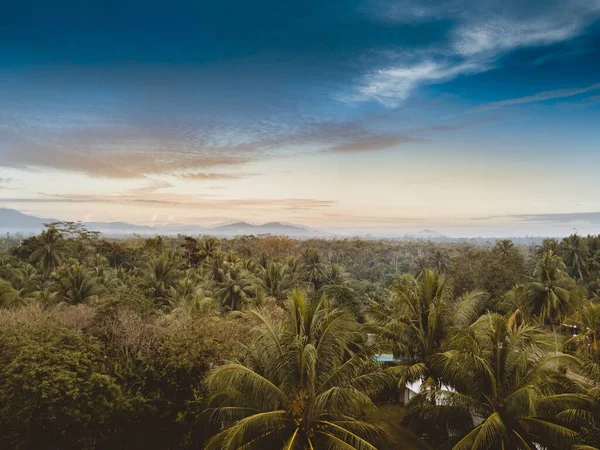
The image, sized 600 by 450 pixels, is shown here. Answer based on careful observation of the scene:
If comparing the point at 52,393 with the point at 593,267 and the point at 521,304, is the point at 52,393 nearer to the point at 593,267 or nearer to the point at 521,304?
the point at 521,304

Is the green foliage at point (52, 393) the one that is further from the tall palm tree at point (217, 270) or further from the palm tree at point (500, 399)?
the tall palm tree at point (217, 270)

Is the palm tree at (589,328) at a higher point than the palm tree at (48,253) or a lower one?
lower

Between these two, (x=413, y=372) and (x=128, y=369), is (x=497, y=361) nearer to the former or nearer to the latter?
(x=413, y=372)

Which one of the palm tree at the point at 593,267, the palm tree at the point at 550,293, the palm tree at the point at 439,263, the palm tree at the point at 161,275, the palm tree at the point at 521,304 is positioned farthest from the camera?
the palm tree at the point at 439,263

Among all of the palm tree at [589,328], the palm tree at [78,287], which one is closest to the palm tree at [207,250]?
the palm tree at [78,287]

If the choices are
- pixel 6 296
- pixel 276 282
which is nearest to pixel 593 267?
pixel 276 282

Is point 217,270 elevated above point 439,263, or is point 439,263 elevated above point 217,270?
point 217,270

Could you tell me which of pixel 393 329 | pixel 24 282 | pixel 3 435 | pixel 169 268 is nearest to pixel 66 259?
pixel 24 282
